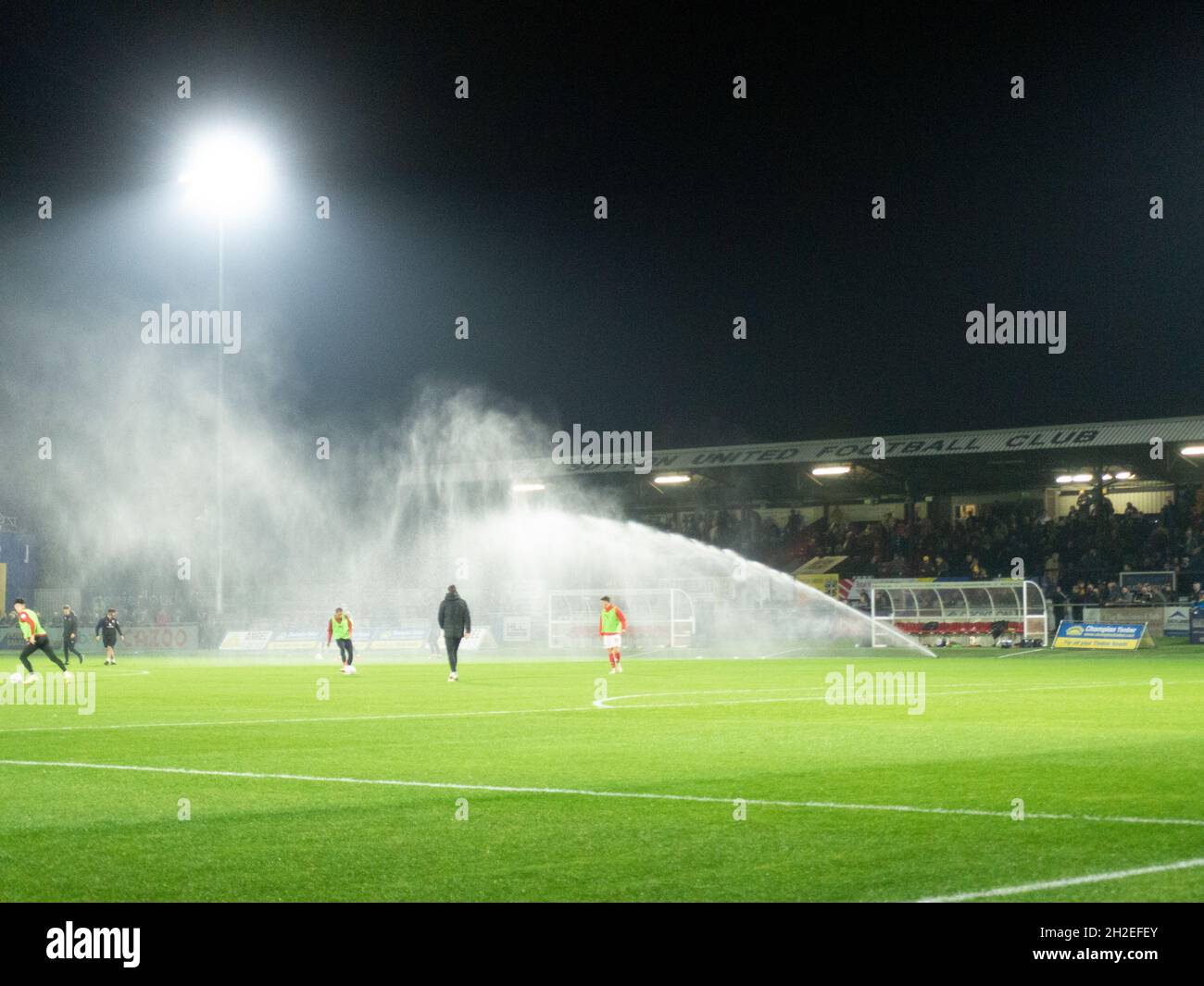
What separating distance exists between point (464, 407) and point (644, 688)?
36.6 m

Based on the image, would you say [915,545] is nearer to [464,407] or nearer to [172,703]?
[464,407]

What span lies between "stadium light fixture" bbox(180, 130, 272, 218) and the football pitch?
2831 centimetres

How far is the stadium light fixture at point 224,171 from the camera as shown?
45.8 m

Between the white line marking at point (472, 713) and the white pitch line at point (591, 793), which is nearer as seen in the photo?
the white pitch line at point (591, 793)

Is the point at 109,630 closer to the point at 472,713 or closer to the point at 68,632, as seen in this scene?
the point at 68,632

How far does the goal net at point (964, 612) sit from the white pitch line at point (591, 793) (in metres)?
33.3

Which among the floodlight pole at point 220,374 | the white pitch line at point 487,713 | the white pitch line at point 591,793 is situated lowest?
the white pitch line at point 487,713

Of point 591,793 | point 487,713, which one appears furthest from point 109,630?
point 591,793

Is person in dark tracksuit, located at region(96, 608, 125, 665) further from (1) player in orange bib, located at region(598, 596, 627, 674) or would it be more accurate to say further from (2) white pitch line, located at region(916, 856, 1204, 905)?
(2) white pitch line, located at region(916, 856, 1204, 905)

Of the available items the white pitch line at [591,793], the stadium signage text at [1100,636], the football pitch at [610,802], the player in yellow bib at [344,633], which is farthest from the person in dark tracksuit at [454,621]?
the stadium signage text at [1100,636]

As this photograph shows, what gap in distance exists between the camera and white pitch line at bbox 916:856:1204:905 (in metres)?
6.73

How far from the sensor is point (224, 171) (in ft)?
152

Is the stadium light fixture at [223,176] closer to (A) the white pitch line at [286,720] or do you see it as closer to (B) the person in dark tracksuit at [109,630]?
(B) the person in dark tracksuit at [109,630]

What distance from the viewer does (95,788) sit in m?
11.3
